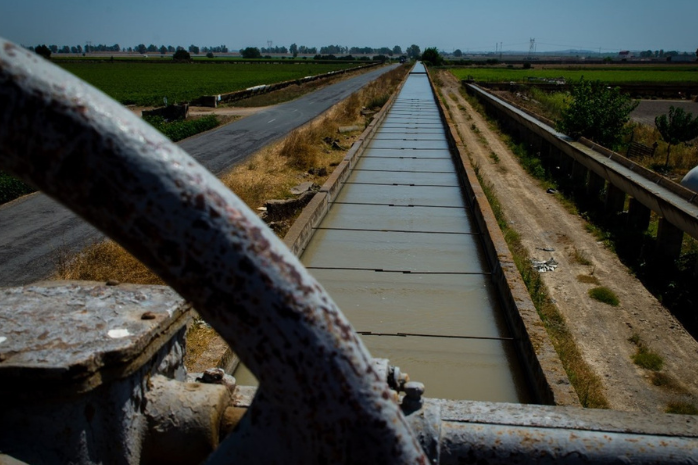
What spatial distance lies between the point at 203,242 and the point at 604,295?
26.0ft

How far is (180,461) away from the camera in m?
1.87

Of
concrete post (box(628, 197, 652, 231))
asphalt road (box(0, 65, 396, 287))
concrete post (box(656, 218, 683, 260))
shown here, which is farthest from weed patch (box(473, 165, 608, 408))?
asphalt road (box(0, 65, 396, 287))

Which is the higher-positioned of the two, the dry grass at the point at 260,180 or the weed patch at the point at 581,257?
the dry grass at the point at 260,180

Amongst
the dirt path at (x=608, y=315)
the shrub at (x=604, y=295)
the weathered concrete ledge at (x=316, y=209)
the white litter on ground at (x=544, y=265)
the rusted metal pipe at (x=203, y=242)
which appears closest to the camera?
the rusted metal pipe at (x=203, y=242)

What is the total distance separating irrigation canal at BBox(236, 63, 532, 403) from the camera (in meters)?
6.13

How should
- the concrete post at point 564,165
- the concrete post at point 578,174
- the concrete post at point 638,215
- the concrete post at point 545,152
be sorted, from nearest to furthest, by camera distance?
the concrete post at point 638,215 < the concrete post at point 578,174 < the concrete post at point 564,165 < the concrete post at point 545,152

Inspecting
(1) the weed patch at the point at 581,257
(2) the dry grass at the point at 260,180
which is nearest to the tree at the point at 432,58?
(2) the dry grass at the point at 260,180

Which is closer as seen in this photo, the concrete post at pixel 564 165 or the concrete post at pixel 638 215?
the concrete post at pixel 638 215

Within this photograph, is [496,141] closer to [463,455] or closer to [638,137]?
[638,137]

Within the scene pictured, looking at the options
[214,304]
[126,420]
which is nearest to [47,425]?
[126,420]

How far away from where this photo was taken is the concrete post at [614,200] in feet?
40.1

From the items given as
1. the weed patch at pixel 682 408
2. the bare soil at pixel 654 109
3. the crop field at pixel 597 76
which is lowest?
the weed patch at pixel 682 408

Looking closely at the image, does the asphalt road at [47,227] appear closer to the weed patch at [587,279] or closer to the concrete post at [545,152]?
the weed patch at [587,279]

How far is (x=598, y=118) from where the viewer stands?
16.7m
